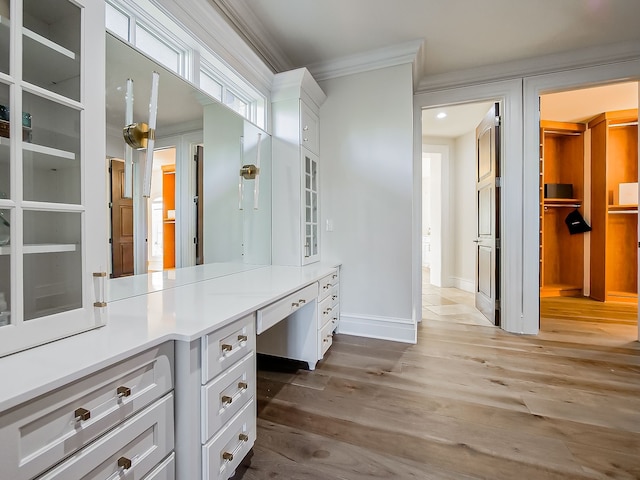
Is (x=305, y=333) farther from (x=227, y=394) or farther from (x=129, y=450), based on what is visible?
(x=129, y=450)

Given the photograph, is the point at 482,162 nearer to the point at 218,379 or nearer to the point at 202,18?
the point at 202,18

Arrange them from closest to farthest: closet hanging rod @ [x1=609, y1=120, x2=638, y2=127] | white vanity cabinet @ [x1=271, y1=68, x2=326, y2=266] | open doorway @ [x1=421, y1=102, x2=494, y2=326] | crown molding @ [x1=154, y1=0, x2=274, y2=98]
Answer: crown molding @ [x1=154, y1=0, x2=274, y2=98]
white vanity cabinet @ [x1=271, y1=68, x2=326, y2=266]
closet hanging rod @ [x1=609, y1=120, x2=638, y2=127]
open doorway @ [x1=421, y1=102, x2=494, y2=326]

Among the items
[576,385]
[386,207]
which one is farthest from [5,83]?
[576,385]

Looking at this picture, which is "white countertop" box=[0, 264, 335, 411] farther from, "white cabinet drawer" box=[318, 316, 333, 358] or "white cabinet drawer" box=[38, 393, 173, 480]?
"white cabinet drawer" box=[318, 316, 333, 358]

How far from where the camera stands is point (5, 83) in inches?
29.8

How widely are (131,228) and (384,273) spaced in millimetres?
2089

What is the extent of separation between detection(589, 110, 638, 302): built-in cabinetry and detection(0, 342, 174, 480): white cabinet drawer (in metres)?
5.59

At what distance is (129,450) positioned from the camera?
0.82 meters

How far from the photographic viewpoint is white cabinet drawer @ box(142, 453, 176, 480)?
876 millimetres

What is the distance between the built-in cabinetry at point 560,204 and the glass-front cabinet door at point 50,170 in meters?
5.48

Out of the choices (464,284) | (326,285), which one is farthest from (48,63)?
(464,284)

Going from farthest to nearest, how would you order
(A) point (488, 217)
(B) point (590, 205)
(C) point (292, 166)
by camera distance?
(B) point (590, 205) → (A) point (488, 217) → (C) point (292, 166)

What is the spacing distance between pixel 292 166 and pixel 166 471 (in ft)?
7.14

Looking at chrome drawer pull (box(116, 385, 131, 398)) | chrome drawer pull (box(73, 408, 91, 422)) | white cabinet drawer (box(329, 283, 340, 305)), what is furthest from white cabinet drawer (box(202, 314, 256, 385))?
white cabinet drawer (box(329, 283, 340, 305))
